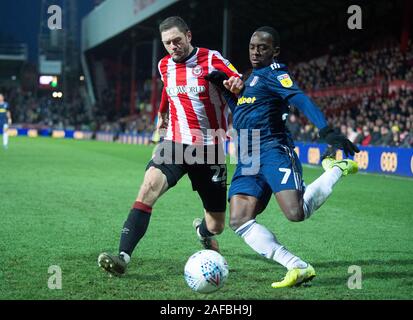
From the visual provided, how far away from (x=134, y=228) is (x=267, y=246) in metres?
1.19

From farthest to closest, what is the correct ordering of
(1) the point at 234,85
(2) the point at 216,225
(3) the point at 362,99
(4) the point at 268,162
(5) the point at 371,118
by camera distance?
(3) the point at 362,99 < (5) the point at 371,118 < (2) the point at 216,225 < (1) the point at 234,85 < (4) the point at 268,162

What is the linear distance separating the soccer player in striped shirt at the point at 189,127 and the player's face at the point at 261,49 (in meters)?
0.38

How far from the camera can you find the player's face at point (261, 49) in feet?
18.9

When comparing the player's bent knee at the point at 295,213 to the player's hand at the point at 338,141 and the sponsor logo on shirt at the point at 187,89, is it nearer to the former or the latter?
the player's hand at the point at 338,141

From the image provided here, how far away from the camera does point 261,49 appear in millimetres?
5785

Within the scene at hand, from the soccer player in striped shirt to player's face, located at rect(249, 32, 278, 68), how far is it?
38 cm

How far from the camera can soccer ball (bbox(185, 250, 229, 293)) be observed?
5.13 m

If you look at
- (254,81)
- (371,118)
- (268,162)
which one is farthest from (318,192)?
(371,118)

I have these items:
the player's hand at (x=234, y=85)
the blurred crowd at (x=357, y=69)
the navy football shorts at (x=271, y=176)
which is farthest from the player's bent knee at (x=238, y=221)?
the blurred crowd at (x=357, y=69)

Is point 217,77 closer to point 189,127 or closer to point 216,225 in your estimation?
point 189,127

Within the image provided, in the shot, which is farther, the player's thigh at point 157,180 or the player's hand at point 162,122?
the player's hand at point 162,122

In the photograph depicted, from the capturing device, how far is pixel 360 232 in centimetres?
884
